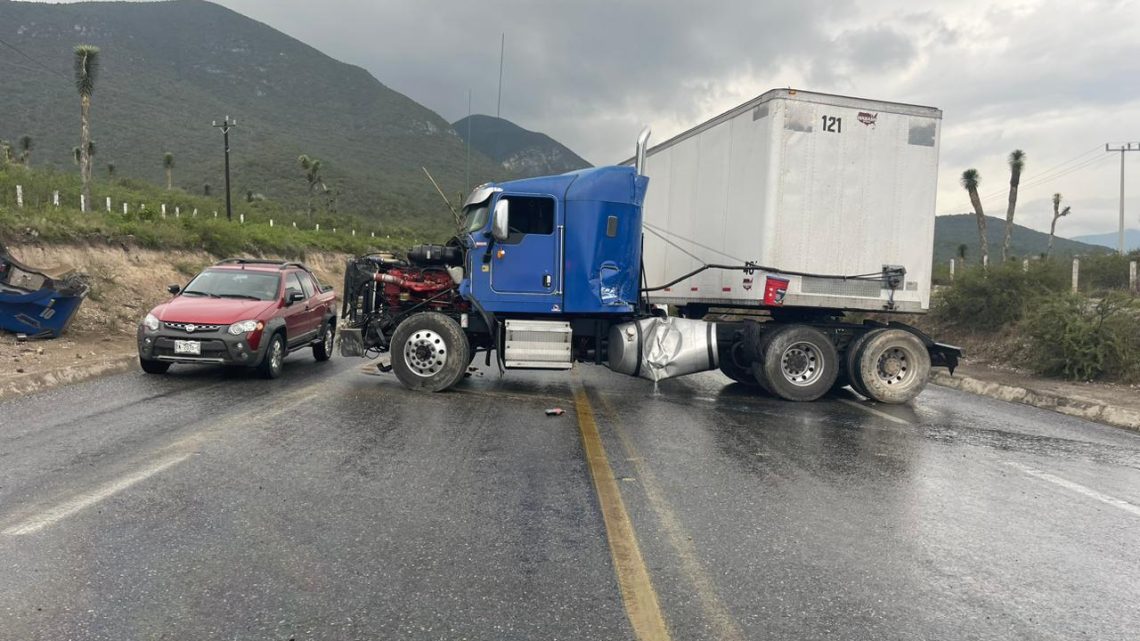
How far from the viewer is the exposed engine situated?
9.81 meters

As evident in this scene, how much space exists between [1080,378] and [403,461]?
1147cm

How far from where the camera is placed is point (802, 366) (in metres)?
9.76

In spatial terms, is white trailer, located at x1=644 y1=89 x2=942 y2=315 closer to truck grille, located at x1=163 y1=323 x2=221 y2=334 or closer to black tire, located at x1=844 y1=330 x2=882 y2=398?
black tire, located at x1=844 y1=330 x2=882 y2=398

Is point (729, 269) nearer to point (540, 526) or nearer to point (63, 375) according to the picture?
point (540, 526)

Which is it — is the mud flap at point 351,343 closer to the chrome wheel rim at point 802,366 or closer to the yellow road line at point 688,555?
the yellow road line at point 688,555

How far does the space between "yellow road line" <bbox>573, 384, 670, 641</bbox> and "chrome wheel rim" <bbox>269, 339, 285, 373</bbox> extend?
547 cm

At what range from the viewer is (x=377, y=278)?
9820mm

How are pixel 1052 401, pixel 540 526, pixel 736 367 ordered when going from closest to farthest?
pixel 540 526 → pixel 1052 401 → pixel 736 367

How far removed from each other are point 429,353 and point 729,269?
4.08m

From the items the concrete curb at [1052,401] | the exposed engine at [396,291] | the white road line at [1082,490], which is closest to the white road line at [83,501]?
the exposed engine at [396,291]

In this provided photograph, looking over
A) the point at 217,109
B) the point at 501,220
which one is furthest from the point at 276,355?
the point at 217,109

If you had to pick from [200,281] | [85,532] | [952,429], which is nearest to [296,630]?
[85,532]

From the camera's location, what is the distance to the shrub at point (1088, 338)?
38.3 feet

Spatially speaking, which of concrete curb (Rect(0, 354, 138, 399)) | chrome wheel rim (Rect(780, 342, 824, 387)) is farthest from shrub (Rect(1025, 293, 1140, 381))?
concrete curb (Rect(0, 354, 138, 399))
